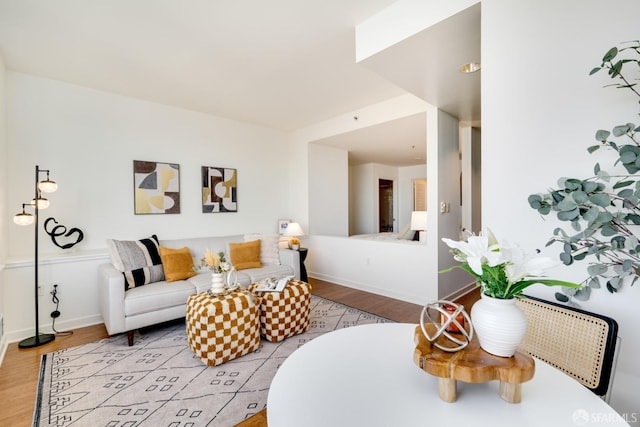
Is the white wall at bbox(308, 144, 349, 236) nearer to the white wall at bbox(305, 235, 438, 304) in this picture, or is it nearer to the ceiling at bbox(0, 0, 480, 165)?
the white wall at bbox(305, 235, 438, 304)

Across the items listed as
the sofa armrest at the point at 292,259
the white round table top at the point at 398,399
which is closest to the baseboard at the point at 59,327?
the sofa armrest at the point at 292,259

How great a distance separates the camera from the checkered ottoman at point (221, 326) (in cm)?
220

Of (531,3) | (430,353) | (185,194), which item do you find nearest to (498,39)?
(531,3)

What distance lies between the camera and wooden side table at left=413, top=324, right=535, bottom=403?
0.76m

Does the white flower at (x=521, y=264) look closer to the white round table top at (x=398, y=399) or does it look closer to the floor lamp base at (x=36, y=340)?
the white round table top at (x=398, y=399)

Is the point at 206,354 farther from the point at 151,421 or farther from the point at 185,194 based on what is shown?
the point at 185,194

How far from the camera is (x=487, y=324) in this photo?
2.68 ft

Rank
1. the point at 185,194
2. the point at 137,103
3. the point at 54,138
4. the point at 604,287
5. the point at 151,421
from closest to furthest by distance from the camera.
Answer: the point at 604,287 < the point at 151,421 < the point at 54,138 < the point at 137,103 < the point at 185,194

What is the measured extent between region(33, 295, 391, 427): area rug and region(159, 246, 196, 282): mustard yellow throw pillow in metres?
0.63

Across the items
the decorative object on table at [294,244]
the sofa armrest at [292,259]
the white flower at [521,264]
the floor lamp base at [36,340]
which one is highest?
the white flower at [521,264]

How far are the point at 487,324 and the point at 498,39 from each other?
5.01 feet

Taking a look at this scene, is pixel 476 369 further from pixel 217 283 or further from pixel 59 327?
pixel 59 327

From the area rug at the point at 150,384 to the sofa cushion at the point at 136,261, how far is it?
1.84 feet

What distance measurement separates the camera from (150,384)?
2.00 meters
